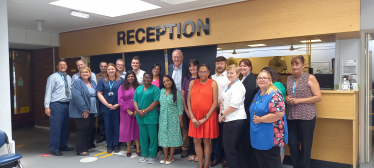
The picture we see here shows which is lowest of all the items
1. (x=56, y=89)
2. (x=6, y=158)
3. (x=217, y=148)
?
(x=217, y=148)

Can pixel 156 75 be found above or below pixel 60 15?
below

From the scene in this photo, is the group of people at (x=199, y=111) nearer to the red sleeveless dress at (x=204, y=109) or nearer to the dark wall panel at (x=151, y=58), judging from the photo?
the red sleeveless dress at (x=204, y=109)

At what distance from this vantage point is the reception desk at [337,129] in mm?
3422

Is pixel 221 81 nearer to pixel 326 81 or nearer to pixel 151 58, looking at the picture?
pixel 326 81

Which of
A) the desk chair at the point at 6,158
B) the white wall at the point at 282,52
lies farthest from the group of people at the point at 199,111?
the white wall at the point at 282,52

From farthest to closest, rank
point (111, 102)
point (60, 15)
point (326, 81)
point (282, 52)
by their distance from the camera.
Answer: point (282, 52), point (60, 15), point (111, 102), point (326, 81)

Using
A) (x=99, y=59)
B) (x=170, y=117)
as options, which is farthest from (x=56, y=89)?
(x=170, y=117)

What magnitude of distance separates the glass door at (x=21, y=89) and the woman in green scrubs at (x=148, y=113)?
5.05 meters

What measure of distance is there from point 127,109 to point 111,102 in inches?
17.4

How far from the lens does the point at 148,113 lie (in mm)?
4160

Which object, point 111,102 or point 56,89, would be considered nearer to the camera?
point 111,102

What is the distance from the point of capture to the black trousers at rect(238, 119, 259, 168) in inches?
140

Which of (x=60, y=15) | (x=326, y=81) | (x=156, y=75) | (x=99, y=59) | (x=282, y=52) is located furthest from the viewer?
(x=99, y=59)

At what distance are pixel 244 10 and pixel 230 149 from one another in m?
2.31
